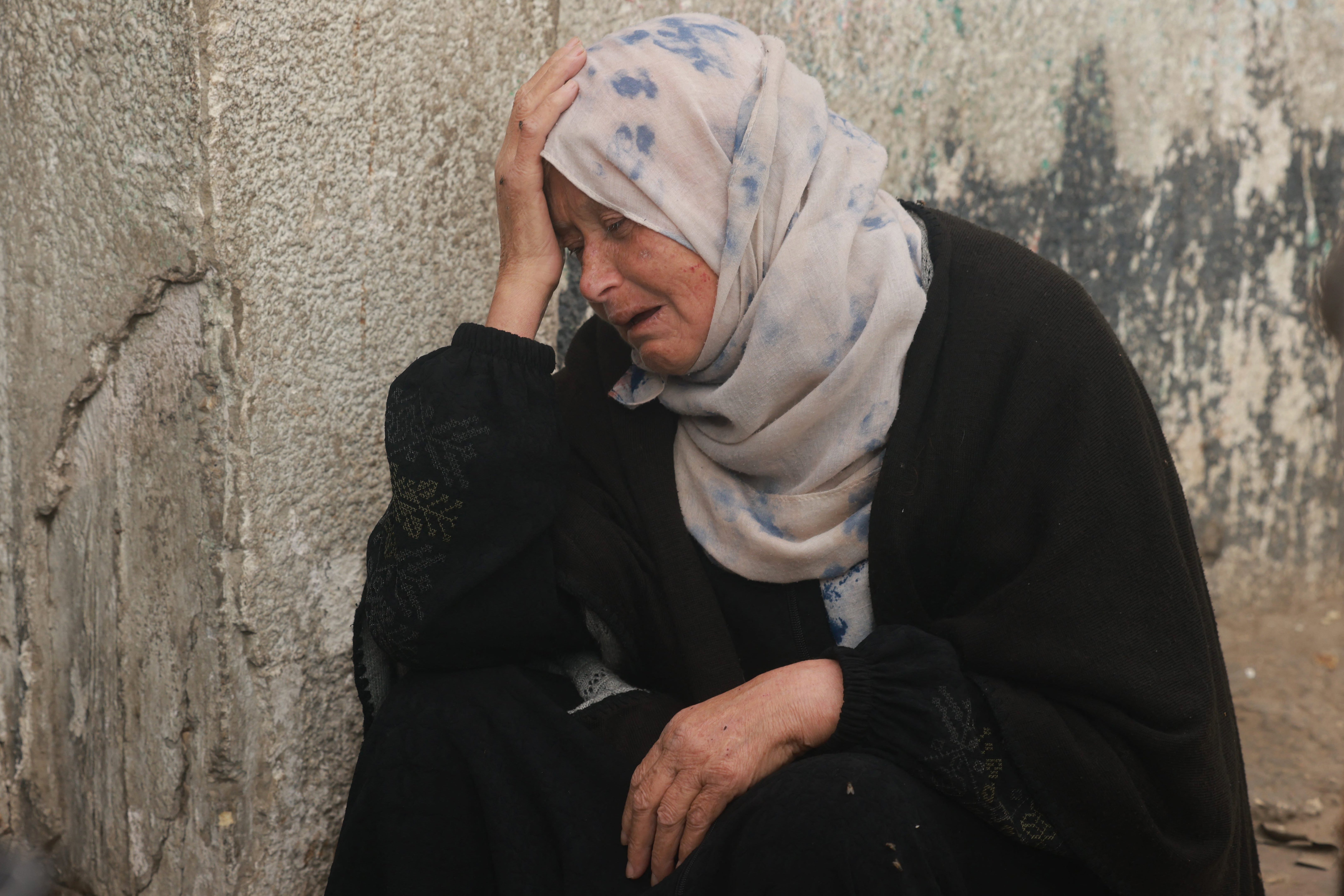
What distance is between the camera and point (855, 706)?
4.63ft

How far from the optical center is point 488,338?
1662 millimetres

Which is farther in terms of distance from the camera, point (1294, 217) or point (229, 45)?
point (1294, 217)

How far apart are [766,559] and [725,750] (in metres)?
0.33

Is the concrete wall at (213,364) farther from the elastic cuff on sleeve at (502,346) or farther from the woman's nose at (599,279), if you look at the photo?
the woman's nose at (599,279)

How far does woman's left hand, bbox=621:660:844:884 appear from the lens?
142 cm

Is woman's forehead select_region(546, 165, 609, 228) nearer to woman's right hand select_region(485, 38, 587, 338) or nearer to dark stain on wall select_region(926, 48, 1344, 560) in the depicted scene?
woman's right hand select_region(485, 38, 587, 338)

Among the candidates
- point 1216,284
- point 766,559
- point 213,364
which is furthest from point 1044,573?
point 1216,284

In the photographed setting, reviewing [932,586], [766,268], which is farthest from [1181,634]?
[766,268]

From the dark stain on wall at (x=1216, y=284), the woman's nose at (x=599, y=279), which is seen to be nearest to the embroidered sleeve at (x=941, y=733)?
the woman's nose at (x=599, y=279)

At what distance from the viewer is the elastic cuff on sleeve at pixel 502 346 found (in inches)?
65.4

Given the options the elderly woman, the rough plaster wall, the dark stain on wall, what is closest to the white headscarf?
the elderly woman

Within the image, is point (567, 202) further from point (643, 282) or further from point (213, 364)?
point (213, 364)

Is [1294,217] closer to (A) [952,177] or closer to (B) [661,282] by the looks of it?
(A) [952,177]

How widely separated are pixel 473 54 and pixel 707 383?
2.20ft
